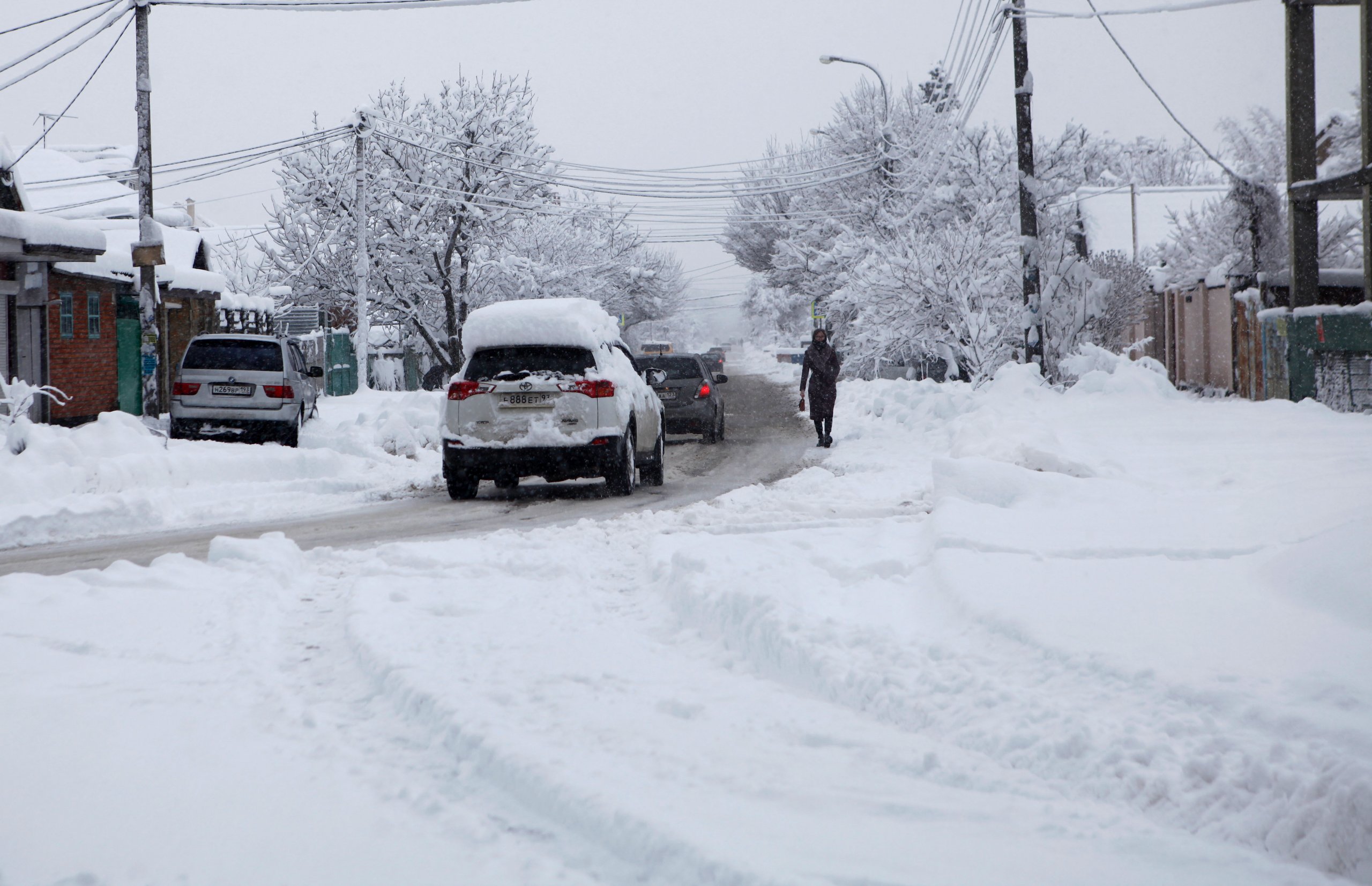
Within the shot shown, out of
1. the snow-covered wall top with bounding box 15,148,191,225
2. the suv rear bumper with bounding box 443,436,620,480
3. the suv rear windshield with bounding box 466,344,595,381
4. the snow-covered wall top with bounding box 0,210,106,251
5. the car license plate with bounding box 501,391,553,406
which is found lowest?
the suv rear bumper with bounding box 443,436,620,480

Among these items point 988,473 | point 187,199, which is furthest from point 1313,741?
point 187,199

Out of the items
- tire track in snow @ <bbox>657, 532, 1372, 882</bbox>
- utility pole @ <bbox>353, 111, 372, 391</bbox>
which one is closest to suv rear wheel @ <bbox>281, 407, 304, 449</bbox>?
utility pole @ <bbox>353, 111, 372, 391</bbox>

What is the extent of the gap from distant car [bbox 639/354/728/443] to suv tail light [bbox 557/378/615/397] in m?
8.30

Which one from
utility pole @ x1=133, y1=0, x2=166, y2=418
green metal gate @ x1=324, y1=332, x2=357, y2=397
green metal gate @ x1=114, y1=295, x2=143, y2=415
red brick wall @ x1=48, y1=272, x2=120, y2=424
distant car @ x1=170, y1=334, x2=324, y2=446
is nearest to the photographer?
distant car @ x1=170, y1=334, x2=324, y2=446

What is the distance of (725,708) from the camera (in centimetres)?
464

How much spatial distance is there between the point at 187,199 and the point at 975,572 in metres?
89.4

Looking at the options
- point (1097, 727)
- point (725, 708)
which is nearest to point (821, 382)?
point (725, 708)

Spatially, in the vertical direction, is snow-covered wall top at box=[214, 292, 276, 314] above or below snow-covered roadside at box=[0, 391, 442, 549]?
above

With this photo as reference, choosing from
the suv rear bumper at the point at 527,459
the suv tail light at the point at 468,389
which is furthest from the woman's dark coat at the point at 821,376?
the suv tail light at the point at 468,389

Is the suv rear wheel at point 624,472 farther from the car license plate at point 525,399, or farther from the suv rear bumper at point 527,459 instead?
the car license plate at point 525,399

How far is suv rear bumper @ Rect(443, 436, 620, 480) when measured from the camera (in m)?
12.4

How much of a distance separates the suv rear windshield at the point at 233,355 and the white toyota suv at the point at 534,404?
6.91 metres

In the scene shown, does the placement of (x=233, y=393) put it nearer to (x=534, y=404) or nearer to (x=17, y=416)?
(x=17, y=416)

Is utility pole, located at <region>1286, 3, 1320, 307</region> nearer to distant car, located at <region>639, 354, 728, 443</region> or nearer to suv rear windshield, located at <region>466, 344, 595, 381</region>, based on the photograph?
distant car, located at <region>639, 354, 728, 443</region>
